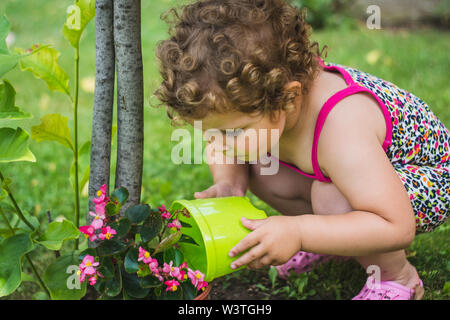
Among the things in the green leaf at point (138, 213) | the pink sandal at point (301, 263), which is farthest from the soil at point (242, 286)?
the green leaf at point (138, 213)

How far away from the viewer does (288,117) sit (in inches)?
55.1

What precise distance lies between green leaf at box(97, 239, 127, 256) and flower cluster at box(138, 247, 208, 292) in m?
0.06

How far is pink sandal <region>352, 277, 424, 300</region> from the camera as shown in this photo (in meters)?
1.45

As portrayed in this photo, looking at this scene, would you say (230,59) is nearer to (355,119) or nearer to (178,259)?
(355,119)

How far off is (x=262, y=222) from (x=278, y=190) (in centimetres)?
44

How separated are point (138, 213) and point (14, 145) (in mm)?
341

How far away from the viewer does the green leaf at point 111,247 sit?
48.6 inches

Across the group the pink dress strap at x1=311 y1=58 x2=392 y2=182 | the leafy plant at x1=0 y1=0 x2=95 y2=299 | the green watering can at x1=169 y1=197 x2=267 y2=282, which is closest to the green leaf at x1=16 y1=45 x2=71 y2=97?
the leafy plant at x1=0 y1=0 x2=95 y2=299

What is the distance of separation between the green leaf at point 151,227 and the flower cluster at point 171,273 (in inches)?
1.4

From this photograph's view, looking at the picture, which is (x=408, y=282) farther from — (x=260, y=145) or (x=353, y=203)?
(x=260, y=145)

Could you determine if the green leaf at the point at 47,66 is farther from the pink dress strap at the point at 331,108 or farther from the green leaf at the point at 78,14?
the pink dress strap at the point at 331,108

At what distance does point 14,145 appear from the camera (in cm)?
121
